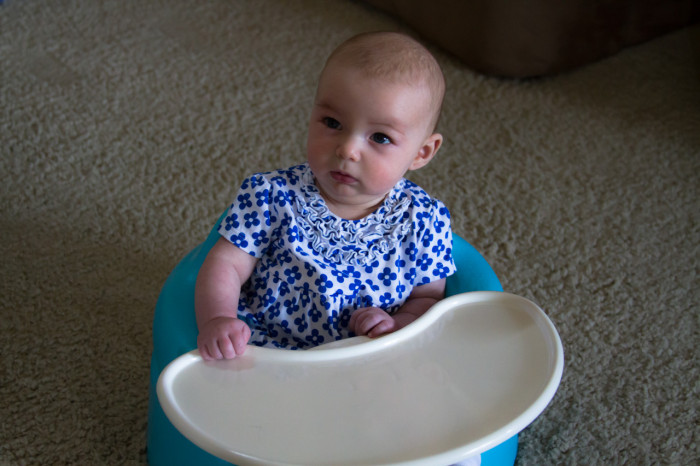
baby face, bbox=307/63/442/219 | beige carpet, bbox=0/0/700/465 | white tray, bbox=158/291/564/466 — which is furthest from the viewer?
beige carpet, bbox=0/0/700/465

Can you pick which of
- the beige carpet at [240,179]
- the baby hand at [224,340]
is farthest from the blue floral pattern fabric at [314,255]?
the beige carpet at [240,179]

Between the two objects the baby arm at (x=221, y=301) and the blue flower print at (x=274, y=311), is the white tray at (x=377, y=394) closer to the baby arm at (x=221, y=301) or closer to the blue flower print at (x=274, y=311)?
the baby arm at (x=221, y=301)

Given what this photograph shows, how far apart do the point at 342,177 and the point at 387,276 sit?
0.14 metres

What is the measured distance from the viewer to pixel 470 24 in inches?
59.6

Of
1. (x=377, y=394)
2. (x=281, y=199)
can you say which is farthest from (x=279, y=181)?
(x=377, y=394)

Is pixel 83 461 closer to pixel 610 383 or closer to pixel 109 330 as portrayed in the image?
pixel 109 330

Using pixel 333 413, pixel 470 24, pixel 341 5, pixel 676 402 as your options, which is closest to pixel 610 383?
pixel 676 402

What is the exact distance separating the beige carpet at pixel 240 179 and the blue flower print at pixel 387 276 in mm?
290

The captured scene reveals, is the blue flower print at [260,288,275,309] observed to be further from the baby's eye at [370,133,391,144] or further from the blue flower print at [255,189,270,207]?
the baby's eye at [370,133,391,144]

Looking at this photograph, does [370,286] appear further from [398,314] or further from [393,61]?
[393,61]

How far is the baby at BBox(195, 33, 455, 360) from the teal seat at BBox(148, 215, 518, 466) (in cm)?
3

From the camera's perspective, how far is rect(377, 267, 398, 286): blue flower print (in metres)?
0.82

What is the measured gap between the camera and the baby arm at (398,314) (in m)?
0.76

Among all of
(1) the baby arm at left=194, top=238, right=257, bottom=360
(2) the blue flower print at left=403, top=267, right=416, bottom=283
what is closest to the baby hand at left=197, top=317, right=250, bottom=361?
(1) the baby arm at left=194, top=238, right=257, bottom=360
